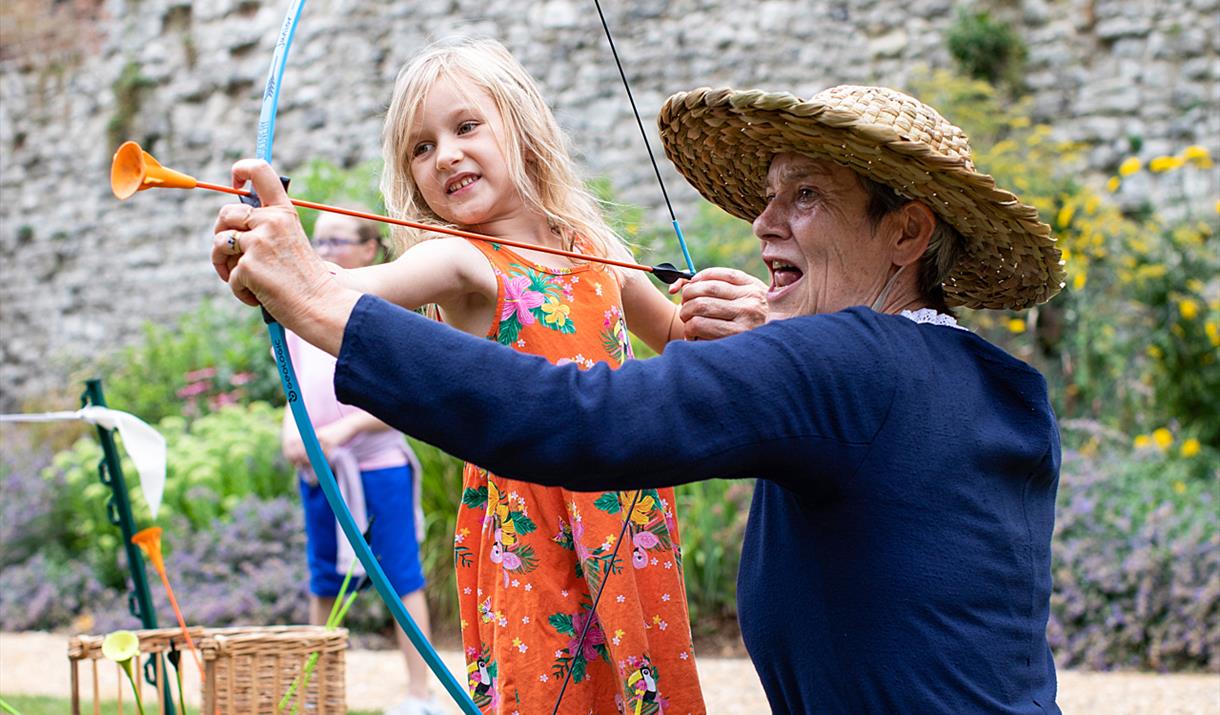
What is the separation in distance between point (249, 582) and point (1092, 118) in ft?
20.0

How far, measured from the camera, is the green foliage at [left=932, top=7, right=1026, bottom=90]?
867cm

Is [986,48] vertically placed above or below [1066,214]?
above

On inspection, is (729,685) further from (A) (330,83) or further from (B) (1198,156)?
(A) (330,83)

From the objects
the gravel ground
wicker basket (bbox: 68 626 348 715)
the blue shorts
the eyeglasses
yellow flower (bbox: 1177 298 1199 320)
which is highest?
the eyeglasses

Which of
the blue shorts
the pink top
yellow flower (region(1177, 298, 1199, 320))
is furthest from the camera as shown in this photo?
yellow flower (region(1177, 298, 1199, 320))

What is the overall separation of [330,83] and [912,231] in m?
9.49

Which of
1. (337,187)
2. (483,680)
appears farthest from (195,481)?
(483,680)

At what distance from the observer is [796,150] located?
177 cm

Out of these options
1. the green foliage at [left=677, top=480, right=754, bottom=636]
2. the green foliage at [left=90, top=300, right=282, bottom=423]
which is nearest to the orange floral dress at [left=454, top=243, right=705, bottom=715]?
the green foliage at [left=677, top=480, right=754, bottom=636]

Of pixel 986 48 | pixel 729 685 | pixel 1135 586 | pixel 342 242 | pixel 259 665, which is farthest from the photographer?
pixel 986 48

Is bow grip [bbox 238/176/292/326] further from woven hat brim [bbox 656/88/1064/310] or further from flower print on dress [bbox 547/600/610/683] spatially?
flower print on dress [bbox 547/600/610/683]

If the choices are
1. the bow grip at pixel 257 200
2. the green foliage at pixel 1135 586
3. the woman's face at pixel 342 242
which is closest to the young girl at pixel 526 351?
the bow grip at pixel 257 200

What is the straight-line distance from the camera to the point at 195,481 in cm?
693

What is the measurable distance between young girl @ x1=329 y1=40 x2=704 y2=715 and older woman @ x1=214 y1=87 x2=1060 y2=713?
0.42m
